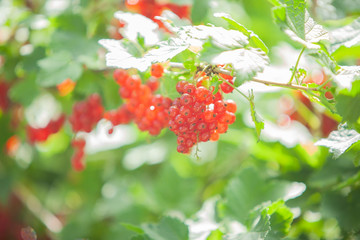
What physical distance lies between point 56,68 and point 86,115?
0.21 meters

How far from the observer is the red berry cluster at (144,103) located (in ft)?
3.21

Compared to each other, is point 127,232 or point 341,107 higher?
point 341,107

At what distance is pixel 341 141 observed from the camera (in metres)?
0.84

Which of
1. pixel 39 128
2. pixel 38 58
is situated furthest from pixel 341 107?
pixel 39 128

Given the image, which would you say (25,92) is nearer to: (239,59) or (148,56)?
(148,56)

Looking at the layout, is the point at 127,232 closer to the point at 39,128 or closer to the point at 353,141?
the point at 39,128

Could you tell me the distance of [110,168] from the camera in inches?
76.3

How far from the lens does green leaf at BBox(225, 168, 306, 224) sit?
1.08m

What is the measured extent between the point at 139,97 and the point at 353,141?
23.3 inches

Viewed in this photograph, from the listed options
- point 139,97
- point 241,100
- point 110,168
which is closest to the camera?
point 139,97

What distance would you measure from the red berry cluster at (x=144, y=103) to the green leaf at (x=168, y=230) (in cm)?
25

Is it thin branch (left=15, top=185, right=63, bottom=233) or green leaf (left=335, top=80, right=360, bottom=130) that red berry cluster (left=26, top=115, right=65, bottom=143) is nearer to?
thin branch (left=15, top=185, right=63, bottom=233)

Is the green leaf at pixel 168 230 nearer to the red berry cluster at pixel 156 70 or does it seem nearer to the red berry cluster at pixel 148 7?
the red berry cluster at pixel 156 70

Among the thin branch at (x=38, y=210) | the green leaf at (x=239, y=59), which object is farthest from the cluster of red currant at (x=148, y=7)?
the thin branch at (x=38, y=210)
